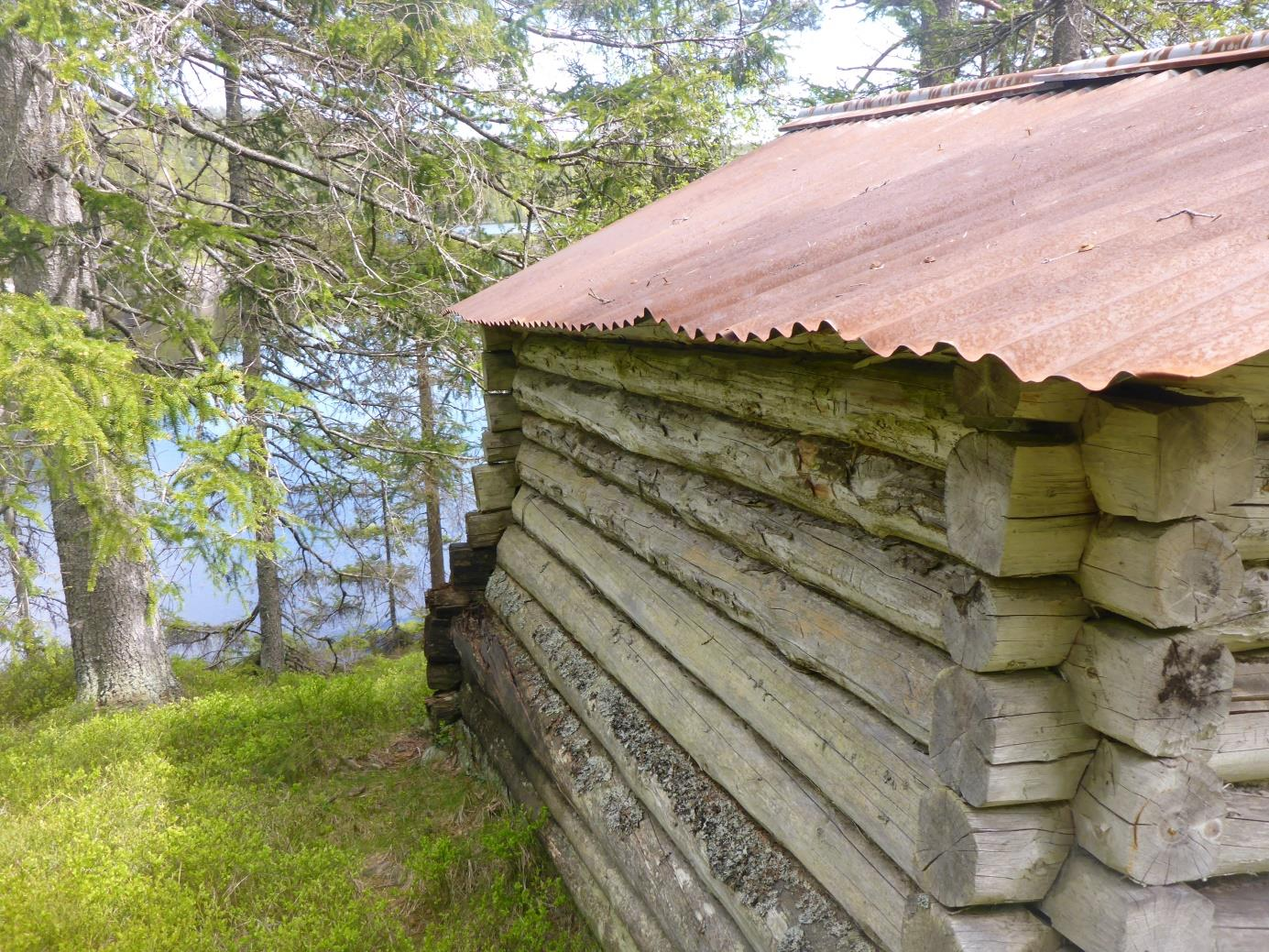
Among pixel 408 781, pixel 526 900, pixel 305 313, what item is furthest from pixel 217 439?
pixel 526 900

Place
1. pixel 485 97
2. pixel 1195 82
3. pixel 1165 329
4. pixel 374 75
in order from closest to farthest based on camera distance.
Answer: pixel 1165 329 < pixel 1195 82 < pixel 374 75 < pixel 485 97

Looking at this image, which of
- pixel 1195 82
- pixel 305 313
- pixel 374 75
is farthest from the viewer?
pixel 374 75

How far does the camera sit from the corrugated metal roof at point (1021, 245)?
148 cm

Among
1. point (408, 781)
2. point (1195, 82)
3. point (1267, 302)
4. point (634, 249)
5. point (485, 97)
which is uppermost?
point (485, 97)

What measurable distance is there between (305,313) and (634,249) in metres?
4.04

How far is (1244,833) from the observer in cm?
207

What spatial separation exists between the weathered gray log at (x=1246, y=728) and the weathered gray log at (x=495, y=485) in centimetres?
491

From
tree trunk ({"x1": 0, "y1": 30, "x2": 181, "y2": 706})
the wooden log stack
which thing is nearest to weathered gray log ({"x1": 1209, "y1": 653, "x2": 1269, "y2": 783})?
the wooden log stack

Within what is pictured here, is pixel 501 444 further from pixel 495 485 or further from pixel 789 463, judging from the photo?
pixel 789 463

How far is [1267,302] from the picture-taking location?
141 cm

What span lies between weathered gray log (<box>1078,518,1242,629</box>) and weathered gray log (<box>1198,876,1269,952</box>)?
0.76m

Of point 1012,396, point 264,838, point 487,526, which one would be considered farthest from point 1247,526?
point 487,526

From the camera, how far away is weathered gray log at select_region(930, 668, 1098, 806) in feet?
6.60

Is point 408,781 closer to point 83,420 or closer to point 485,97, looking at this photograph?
point 83,420
